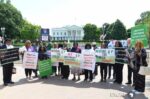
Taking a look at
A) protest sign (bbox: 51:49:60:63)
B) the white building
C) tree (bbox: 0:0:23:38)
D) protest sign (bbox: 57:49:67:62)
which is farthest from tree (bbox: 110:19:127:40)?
protest sign (bbox: 57:49:67:62)

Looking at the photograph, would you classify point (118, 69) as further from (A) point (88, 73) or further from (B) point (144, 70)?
(B) point (144, 70)

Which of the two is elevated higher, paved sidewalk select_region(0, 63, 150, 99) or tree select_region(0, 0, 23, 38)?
tree select_region(0, 0, 23, 38)

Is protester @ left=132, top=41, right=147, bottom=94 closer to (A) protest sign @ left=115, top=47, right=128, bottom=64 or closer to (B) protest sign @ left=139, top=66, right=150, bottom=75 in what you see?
(B) protest sign @ left=139, top=66, right=150, bottom=75

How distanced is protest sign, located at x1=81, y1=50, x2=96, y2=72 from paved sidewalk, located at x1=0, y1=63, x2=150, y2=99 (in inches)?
27.0

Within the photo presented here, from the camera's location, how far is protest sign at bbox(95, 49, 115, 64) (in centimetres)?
1641

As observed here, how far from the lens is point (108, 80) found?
56.4ft

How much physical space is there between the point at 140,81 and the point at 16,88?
4.91 metres

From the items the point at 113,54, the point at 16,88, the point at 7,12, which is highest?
the point at 7,12

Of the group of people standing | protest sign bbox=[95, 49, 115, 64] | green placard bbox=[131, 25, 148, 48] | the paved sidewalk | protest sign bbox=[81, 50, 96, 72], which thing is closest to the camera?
the paved sidewalk

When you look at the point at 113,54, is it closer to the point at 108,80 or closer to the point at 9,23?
the point at 108,80

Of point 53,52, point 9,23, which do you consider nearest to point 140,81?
point 53,52

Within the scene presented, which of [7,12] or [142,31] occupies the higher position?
[7,12]

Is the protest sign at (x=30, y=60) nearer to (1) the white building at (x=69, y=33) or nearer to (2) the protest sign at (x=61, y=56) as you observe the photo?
(2) the protest sign at (x=61, y=56)

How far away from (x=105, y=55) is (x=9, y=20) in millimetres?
82105
